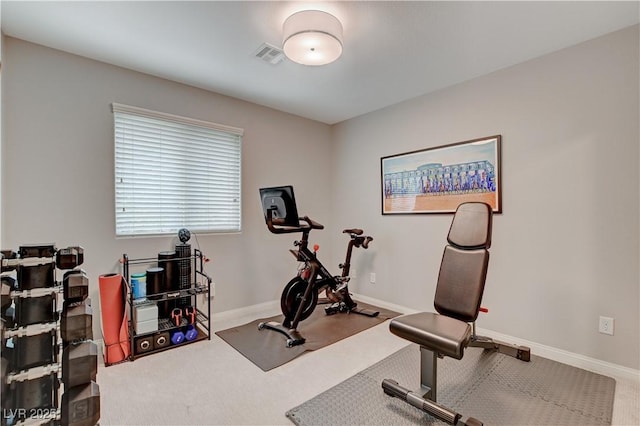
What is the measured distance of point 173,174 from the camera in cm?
300

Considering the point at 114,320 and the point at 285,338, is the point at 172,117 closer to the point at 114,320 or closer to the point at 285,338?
the point at 114,320

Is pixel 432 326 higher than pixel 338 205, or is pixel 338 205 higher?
pixel 338 205

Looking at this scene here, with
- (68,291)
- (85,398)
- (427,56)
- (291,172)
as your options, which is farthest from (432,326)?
(291,172)

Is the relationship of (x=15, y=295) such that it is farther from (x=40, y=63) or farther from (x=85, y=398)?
(x=40, y=63)

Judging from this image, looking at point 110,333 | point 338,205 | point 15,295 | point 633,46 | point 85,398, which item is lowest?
point 110,333

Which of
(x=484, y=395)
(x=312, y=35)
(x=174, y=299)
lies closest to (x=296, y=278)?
(x=174, y=299)

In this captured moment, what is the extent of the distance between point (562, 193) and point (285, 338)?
2.67 m

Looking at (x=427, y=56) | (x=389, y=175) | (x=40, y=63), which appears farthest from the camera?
(x=389, y=175)

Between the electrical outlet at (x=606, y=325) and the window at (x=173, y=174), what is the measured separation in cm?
337

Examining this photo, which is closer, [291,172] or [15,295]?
[15,295]

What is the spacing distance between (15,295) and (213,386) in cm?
144

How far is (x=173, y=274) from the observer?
2.73 metres

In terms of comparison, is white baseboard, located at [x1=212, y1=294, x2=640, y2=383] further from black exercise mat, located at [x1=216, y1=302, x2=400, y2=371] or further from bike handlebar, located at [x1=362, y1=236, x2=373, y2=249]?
bike handlebar, located at [x1=362, y1=236, x2=373, y2=249]

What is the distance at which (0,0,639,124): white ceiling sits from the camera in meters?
1.93
